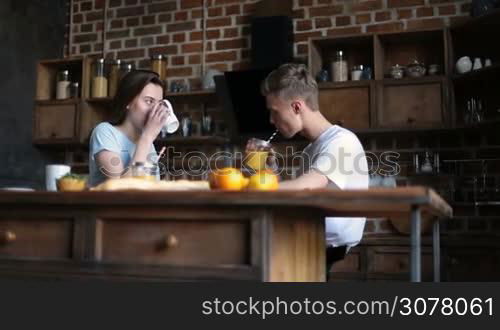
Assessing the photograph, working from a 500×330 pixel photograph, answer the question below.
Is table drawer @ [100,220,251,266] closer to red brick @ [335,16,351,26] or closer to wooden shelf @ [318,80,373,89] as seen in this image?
wooden shelf @ [318,80,373,89]

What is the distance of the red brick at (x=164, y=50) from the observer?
4473mm

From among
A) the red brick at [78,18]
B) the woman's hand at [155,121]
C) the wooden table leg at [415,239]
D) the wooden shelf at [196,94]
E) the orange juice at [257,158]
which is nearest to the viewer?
the wooden table leg at [415,239]

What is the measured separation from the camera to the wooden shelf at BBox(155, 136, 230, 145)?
4027 mm

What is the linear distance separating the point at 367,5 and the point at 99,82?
81.2 inches

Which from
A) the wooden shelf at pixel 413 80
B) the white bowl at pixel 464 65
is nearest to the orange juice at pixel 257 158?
the wooden shelf at pixel 413 80

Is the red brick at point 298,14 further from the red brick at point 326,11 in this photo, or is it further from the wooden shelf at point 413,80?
the wooden shelf at point 413,80

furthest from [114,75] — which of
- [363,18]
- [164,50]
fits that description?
[363,18]

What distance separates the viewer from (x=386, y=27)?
3.95m

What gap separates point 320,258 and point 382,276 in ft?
5.81

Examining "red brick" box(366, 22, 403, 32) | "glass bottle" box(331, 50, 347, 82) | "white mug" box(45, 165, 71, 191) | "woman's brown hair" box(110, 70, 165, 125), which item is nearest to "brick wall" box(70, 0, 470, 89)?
"red brick" box(366, 22, 403, 32)

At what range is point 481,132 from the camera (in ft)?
11.8

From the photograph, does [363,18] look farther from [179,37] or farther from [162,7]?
[162,7]

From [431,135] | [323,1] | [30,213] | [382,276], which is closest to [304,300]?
[30,213]

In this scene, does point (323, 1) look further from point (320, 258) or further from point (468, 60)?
point (320, 258)
